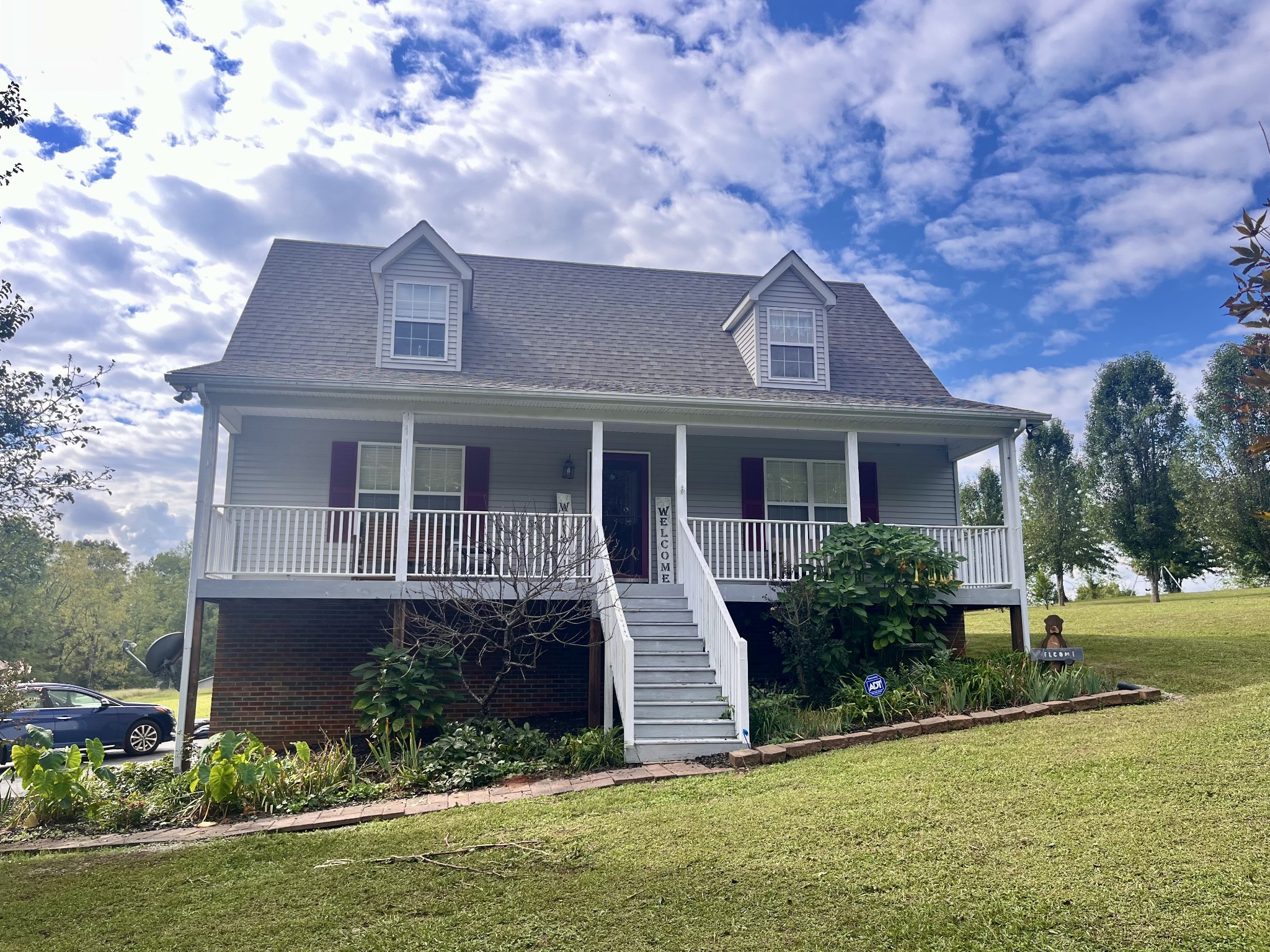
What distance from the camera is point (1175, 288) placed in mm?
17469

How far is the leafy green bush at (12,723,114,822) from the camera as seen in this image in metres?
7.03

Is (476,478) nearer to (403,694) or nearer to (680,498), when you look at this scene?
(680,498)

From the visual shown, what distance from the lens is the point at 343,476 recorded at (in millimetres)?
11766

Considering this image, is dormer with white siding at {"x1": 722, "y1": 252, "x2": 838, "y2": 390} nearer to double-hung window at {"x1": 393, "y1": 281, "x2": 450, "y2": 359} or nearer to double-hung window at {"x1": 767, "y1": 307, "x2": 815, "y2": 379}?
double-hung window at {"x1": 767, "y1": 307, "x2": 815, "y2": 379}

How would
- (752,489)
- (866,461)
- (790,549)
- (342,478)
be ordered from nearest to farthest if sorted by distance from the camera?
(790,549) < (342,478) < (752,489) < (866,461)

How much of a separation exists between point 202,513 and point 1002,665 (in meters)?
9.57

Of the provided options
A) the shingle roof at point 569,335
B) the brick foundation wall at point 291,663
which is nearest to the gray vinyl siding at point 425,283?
the shingle roof at point 569,335

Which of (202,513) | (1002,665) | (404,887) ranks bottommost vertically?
(404,887)

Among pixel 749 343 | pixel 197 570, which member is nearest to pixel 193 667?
pixel 197 570

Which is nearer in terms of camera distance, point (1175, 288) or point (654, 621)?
point (654, 621)

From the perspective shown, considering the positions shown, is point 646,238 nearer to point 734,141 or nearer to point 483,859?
point 734,141

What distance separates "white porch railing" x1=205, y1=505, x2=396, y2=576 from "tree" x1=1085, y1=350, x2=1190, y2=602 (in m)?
25.7

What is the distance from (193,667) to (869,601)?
26.0 ft

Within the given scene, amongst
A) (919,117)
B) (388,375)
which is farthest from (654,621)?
(919,117)
